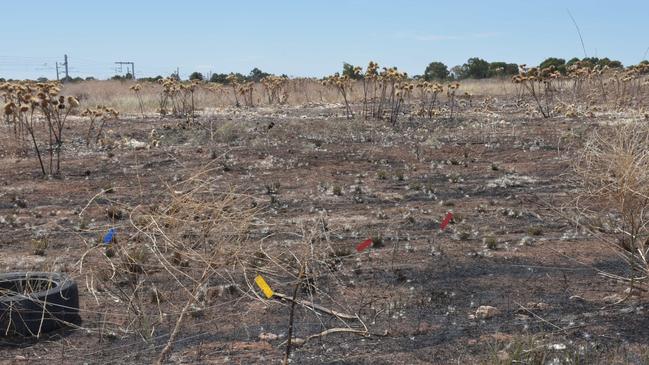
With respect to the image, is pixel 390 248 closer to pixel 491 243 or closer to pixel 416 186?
pixel 491 243

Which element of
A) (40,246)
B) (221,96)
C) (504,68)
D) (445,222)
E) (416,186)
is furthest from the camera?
→ (504,68)

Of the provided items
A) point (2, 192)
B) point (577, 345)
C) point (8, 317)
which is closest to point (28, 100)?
point (2, 192)

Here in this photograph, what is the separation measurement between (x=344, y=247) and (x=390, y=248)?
386 millimetres

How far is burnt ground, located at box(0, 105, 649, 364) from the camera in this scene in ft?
13.5

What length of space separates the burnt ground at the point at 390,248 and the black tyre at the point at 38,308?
0.32 ft

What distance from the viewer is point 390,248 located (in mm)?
6184

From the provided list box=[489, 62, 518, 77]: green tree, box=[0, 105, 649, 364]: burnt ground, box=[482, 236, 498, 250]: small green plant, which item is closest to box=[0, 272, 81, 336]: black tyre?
box=[0, 105, 649, 364]: burnt ground

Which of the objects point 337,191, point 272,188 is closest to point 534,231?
point 337,191

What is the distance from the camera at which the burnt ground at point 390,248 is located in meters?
4.12

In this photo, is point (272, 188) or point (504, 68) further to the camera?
point (504, 68)

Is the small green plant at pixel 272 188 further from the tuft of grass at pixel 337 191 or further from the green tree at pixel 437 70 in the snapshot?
the green tree at pixel 437 70

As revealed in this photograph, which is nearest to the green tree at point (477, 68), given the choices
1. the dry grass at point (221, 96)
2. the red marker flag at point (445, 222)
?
the dry grass at point (221, 96)

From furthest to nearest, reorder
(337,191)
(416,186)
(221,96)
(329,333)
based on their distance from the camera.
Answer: (221,96) → (416,186) → (337,191) → (329,333)

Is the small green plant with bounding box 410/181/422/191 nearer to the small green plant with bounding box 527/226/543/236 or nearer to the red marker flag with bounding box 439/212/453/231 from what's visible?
the red marker flag with bounding box 439/212/453/231
